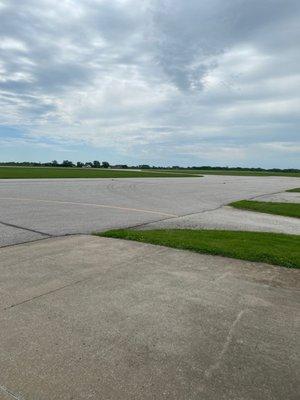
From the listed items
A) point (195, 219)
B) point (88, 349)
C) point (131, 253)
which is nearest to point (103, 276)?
point (131, 253)

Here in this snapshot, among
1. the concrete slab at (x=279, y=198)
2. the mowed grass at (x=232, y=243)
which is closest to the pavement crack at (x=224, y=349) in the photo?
the mowed grass at (x=232, y=243)

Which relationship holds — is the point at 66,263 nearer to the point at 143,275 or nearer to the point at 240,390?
the point at 143,275

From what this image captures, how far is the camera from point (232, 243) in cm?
810

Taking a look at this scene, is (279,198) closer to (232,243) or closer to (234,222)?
(234,222)

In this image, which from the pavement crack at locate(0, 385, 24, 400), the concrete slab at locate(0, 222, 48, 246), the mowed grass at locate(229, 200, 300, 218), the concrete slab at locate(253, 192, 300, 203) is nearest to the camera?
the pavement crack at locate(0, 385, 24, 400)

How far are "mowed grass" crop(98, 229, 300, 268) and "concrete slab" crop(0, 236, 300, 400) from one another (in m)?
0.63

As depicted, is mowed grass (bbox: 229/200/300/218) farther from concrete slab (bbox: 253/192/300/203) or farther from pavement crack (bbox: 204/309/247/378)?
→ pavement crack (bbox: 204/309/247/378)

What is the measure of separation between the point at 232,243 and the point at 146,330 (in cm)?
455

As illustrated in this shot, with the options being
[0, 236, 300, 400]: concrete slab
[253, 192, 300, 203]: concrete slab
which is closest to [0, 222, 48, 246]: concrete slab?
[0, 236, 300, 400]: concrete slab

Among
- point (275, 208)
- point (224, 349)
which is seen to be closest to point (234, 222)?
point (275, 208)

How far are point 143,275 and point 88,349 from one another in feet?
7.57

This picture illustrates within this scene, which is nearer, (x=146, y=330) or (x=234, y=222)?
(x=146, y=330)

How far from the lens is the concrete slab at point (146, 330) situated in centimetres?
304

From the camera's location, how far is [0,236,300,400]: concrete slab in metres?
3.04
